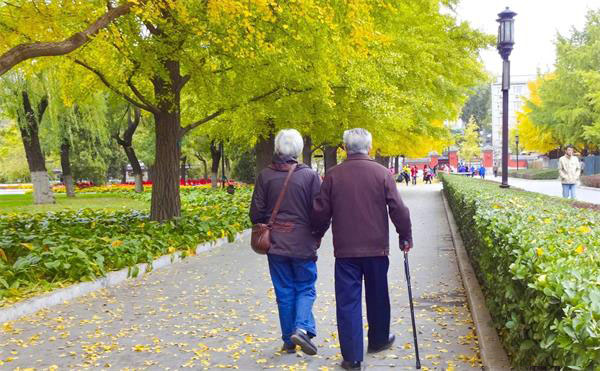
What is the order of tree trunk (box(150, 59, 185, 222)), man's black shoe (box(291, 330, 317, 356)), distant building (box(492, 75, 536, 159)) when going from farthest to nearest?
distant building (box(492, 75, 536, 159)) → tree trunk (box(150, 59, 185, 222)) → man's black shoe (box(291, 330, 317, 356))

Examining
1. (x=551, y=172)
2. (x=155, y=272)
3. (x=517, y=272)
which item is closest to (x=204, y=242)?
(x=155, y=272)

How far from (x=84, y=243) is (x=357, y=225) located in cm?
624

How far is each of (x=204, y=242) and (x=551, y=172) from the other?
4916 cm

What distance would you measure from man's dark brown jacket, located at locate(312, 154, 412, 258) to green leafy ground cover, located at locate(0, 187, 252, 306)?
4109 millimetres

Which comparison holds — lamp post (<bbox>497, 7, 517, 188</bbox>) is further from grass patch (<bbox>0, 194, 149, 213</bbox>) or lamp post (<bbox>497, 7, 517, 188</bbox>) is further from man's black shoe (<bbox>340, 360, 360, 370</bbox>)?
man's black shoe (<bbox>340, 360, 360, 370</bbox>)

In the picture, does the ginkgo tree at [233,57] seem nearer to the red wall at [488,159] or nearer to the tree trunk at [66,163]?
the tree trunk at [66,163]

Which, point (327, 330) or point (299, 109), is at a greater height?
point (299, 109)

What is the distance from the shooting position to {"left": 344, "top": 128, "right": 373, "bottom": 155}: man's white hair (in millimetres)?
4742

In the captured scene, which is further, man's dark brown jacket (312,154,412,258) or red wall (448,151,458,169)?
red wall (448,151,458,169)

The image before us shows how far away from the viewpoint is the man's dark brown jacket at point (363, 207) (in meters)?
4.57

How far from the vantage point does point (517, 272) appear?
389 cm

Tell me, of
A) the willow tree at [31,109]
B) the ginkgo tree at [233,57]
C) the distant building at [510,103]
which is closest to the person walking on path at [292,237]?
the ginkgo tree at [233,57]

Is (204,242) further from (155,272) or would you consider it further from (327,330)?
(327,330)

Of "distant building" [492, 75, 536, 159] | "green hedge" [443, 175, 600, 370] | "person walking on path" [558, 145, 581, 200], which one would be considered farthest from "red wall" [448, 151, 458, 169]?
"green hedge" [443, 175, 600, 370]
